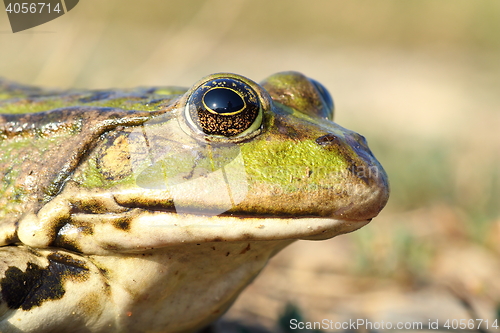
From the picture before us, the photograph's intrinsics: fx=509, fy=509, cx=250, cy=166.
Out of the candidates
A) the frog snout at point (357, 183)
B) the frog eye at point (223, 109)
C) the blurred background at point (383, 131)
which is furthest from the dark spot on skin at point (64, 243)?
the blurred background at point (383, 131)

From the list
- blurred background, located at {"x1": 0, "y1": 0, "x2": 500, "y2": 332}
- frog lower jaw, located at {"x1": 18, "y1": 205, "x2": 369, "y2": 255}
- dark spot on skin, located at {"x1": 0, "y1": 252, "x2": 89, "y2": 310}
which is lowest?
blurred background, located at {"x1": 0, "y1": 0, "x2": 500, "y2": 332}

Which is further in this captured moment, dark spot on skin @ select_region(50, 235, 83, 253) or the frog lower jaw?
dark spot on skin @ select_region(50, 235, 83, 253)

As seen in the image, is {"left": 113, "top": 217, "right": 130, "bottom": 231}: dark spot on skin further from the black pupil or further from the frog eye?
the black pupil

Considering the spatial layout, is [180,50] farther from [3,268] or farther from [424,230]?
[3,268]

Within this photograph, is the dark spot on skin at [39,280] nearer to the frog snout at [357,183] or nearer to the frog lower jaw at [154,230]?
the frog lower jaw at [154,230]

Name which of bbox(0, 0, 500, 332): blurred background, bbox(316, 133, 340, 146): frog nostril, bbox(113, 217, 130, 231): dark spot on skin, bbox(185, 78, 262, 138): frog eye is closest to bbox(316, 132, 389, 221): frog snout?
bbox(316, 133, 340, 146): frog nostril
